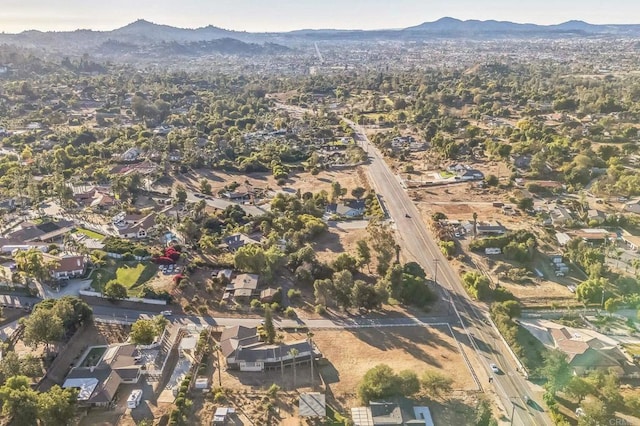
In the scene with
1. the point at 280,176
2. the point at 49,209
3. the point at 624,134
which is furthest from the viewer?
the point at 624,134

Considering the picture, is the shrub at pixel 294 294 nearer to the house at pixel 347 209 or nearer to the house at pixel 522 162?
the house at pixel 347 209

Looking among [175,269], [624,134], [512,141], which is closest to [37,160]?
[175,269]

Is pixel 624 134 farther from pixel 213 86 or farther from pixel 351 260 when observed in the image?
pixel 213 86

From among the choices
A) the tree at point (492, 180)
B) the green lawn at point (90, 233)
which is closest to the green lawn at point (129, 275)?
the green lawn at point (90, 233)

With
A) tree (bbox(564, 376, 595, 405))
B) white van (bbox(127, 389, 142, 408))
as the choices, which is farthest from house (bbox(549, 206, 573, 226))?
white van (bbox(127, 389, 142, 408))

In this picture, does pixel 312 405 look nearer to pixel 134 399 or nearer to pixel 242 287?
pixel 134 399

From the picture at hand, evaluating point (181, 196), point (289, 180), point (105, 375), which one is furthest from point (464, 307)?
point (289, 180)
